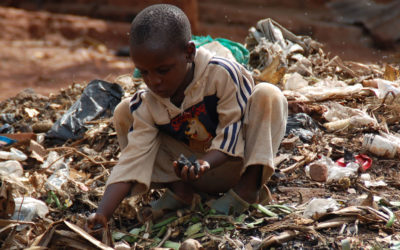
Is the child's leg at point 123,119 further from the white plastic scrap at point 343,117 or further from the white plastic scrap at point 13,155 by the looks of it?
the white plastic scrap at point 343,117

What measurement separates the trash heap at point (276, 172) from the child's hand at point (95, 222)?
46 millimetres

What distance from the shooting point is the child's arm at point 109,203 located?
2225mm

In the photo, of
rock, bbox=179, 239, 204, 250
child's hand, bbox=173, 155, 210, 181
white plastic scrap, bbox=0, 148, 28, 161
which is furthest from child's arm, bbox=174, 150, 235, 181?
white plastic scrap, bbox=0, 148, 28, 161

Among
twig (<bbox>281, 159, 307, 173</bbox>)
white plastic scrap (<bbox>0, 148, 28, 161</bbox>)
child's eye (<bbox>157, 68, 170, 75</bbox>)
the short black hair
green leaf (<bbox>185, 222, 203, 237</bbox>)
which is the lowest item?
white plastic scrap (<bbox>0, 148, 28, 161</bbox>)

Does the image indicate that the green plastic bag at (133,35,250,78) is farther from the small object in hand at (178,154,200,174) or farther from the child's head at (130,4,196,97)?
the small object in hand at (178,154,200,174)

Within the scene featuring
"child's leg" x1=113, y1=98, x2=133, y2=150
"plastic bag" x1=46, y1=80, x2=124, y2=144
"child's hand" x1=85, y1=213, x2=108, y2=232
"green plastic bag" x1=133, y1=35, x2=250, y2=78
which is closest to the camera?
"child's hand" x1=85, y1=213, x2=108, y2=232

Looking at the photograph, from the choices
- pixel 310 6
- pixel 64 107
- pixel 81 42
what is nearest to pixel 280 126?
pixel 64 107

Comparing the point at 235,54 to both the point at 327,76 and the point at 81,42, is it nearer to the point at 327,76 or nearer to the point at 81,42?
the point at 327,76

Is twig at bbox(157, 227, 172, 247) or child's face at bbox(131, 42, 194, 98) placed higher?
child's face at bbox(131, 42, 194, 98)

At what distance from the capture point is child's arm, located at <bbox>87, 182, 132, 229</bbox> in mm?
2225

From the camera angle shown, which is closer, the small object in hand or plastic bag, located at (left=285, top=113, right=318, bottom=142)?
the small object in hand

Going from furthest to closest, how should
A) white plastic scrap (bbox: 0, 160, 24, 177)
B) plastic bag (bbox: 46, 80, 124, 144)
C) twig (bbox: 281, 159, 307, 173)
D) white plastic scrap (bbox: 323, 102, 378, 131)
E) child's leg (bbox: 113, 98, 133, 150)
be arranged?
plastic bag (bbox: 46, 80, 124, 144) → white plastic scrap (bbox: 323, 102, 378, 131) → white plastic scrap (bbox: 0, 160, 24, 177) → twig (bbox: 281, 159, 307, 173) → child's leg (bbox: 113, 98, 133, 150)

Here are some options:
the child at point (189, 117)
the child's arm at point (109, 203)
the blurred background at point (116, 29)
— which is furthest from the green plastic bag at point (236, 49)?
the blurred background at point (116, 29)

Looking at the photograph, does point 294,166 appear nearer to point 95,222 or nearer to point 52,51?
point 95,222
